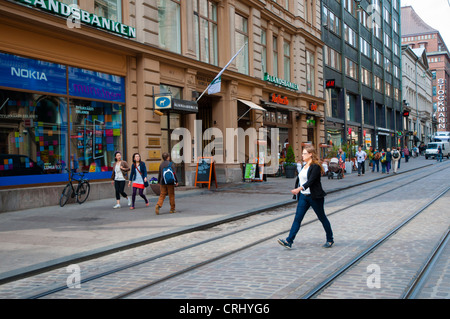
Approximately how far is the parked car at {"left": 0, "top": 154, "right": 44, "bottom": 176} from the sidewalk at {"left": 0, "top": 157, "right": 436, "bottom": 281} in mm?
1126

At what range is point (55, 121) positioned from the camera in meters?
14.3

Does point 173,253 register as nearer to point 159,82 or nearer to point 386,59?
point 159,82

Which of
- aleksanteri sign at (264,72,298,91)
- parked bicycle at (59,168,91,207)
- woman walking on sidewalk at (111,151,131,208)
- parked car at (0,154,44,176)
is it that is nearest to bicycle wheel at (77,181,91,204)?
parked bicycle at (59,168,91,207)

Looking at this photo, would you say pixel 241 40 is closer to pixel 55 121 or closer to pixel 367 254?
pixel 55 121

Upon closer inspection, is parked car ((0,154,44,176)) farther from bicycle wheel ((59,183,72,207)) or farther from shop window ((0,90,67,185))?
bicycle wheel ((59,183,72,207))

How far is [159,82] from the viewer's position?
59.0 feet

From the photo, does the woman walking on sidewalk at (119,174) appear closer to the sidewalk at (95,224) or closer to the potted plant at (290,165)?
the sidewalk at (95,224)

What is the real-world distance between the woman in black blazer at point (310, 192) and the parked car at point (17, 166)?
8506mm

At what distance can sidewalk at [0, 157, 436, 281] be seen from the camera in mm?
7422

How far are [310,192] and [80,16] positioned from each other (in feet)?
33.1

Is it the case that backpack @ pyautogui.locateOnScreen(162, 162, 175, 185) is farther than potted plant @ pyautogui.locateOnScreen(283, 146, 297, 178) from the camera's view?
No

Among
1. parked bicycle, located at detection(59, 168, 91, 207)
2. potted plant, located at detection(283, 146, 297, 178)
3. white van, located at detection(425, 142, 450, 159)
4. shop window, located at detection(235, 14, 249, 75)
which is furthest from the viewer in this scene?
white van, located at detection(425, 142, 450, 159)
